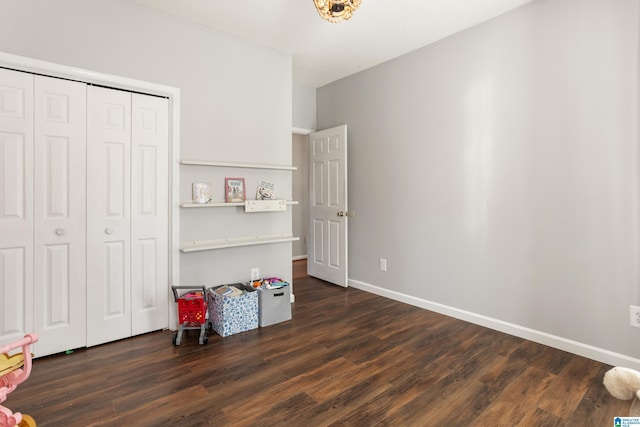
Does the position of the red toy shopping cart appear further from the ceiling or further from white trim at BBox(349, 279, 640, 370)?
the ceiling

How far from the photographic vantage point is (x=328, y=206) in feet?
14.4

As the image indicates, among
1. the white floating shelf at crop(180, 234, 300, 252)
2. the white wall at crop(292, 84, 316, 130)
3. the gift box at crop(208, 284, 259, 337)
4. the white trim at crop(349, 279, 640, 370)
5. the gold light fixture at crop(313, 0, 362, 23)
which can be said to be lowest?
the white trim at crop(349, 279, 640, 370)

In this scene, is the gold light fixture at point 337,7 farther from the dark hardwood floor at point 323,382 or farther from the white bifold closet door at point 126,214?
the dark hardwood floor at point 323,382

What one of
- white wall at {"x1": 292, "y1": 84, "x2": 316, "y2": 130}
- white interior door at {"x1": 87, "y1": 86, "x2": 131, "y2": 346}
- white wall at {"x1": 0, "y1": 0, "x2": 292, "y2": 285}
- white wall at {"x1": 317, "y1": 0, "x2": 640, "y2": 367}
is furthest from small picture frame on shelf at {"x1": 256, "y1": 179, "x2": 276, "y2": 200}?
white wall at {"x1": 292, "y1": 84, "x2": 316, "y2": 130}

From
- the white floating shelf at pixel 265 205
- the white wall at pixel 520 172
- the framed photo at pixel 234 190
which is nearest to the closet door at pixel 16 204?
the framed photo at pixel 234 190

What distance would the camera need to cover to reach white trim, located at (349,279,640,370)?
2295mm

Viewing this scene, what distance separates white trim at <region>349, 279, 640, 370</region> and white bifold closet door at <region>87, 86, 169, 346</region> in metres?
2.41

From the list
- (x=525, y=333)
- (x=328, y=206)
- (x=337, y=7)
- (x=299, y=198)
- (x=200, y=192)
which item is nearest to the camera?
(x=337, y=7)

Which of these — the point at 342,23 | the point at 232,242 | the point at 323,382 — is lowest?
the point at 323,382

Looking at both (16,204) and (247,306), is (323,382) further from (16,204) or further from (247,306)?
(16,204)

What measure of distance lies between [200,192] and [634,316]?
333 cm

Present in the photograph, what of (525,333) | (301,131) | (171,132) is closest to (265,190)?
(171,132)

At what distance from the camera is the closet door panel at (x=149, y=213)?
2.72 m

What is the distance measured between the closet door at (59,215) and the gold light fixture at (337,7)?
6.01 feet
